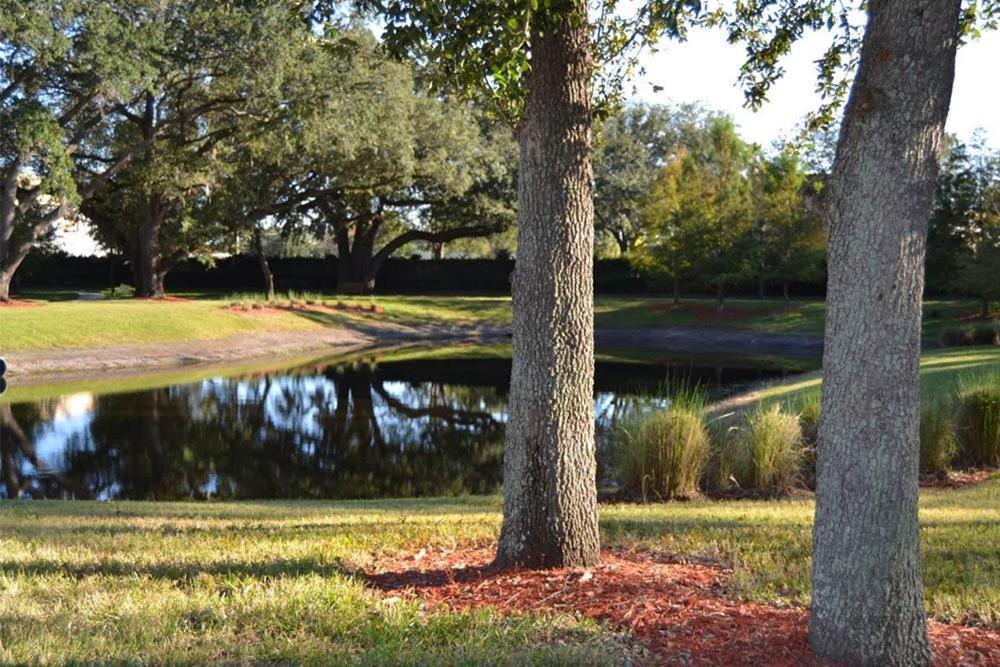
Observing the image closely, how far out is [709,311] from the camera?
43.1m

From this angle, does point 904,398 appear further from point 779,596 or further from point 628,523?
point 628,523

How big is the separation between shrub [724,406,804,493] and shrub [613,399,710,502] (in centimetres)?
50

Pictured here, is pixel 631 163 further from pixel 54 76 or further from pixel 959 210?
pixel 54 76

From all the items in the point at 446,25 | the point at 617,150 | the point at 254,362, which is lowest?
the point at 254,362

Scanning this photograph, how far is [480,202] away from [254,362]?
1914 cm

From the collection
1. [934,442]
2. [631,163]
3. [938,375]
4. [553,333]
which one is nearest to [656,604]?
[553,333]

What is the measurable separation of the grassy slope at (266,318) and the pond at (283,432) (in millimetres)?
4644

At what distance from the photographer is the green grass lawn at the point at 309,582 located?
4.34 m

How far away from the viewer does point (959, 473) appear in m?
12.8

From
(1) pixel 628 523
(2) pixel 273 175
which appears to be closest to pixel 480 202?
(2) pixel 273 175

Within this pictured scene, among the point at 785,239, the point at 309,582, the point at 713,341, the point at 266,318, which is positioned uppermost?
the point at 785,239

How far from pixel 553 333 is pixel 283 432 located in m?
13.5

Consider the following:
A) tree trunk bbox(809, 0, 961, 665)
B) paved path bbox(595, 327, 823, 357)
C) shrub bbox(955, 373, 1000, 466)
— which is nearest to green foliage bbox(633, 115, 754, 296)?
paved path bbox(595, 327, 823, 357)

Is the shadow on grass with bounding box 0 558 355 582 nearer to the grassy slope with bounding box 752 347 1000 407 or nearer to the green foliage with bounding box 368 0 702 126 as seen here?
the green foliage with bounding box 368 0 702 126
